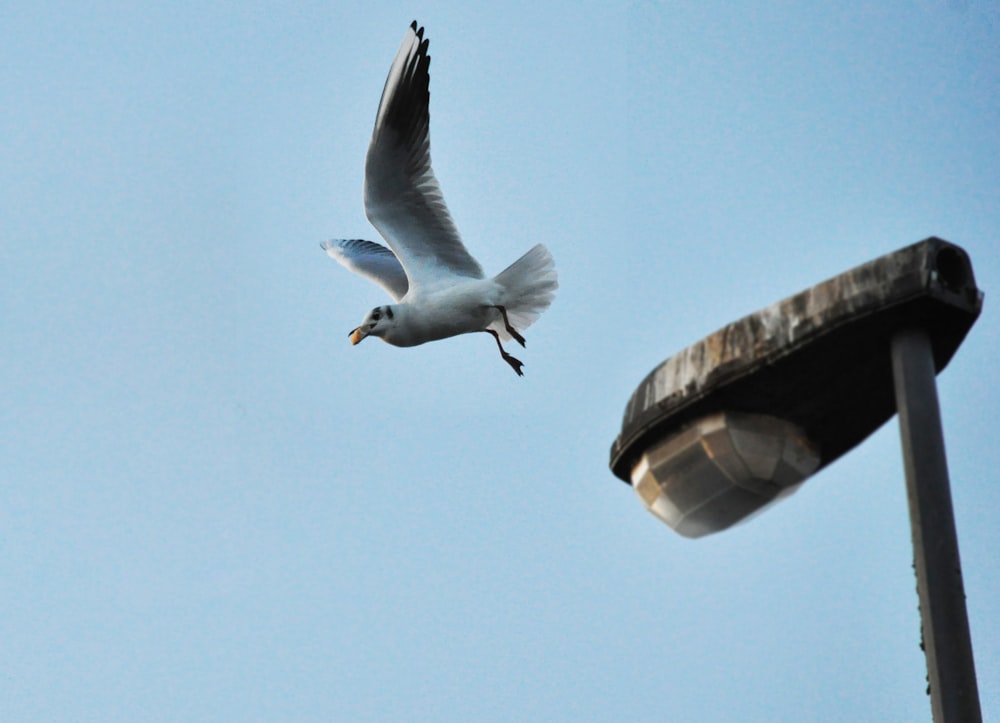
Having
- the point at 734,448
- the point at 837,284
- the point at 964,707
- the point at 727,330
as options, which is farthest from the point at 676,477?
the point at 964,707

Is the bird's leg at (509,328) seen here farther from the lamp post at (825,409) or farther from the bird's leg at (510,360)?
the lamp post at (825,409)

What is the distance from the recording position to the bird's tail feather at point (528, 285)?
8.24 metres

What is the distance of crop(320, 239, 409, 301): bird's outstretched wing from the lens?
32.4 feet

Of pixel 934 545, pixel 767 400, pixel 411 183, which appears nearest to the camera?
pixel 934 545

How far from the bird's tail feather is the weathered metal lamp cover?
17.8ft

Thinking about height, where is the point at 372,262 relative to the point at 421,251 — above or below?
above

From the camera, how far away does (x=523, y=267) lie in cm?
824

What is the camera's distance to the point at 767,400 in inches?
103

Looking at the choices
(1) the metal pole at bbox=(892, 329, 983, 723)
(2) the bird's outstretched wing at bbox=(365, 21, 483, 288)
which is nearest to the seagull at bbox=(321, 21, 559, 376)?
(2) the bird's outstretched wing at bbox=(365, 21, 483, 288)

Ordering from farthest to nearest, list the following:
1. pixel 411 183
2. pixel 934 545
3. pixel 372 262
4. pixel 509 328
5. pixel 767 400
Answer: pixel 372 262 < pixel 509 328 < pixel 411 183 < pixel 767 400 < pixel 934 545

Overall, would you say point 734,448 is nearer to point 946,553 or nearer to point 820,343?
point 820,343

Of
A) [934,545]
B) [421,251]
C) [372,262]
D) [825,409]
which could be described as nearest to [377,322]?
[421,251]

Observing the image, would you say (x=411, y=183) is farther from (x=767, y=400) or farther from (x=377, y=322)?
(x=767, y=400)

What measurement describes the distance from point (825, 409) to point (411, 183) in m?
5.75
